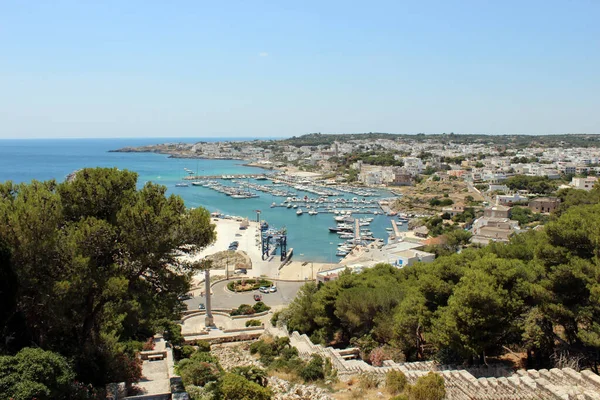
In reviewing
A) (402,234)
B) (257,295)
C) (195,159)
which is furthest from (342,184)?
(195,159)

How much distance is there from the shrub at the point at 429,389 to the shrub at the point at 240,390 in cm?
244

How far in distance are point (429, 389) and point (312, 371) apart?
344 centimetres

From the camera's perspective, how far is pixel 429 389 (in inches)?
278

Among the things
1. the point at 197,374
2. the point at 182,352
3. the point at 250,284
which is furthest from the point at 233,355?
the point at 250,284

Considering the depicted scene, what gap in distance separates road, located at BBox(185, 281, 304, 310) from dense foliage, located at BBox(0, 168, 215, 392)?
1351 cm

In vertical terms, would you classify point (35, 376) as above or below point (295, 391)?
above

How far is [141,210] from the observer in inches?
284

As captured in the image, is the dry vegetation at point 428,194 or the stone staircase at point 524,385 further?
the dry vegetation at point 428,194

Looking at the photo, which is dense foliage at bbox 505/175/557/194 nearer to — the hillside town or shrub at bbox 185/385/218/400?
the hillside town

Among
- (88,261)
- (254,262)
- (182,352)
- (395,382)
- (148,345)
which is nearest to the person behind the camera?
(88,261)

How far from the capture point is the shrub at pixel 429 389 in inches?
277

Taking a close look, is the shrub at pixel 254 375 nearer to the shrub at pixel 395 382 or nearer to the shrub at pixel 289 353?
the shrub at pixel 289 353

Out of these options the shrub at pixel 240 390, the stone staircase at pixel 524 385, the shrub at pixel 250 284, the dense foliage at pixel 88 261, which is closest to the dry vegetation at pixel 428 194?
the shrub at pixel 250 284

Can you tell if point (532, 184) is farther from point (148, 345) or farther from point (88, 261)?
point (88, 261)
